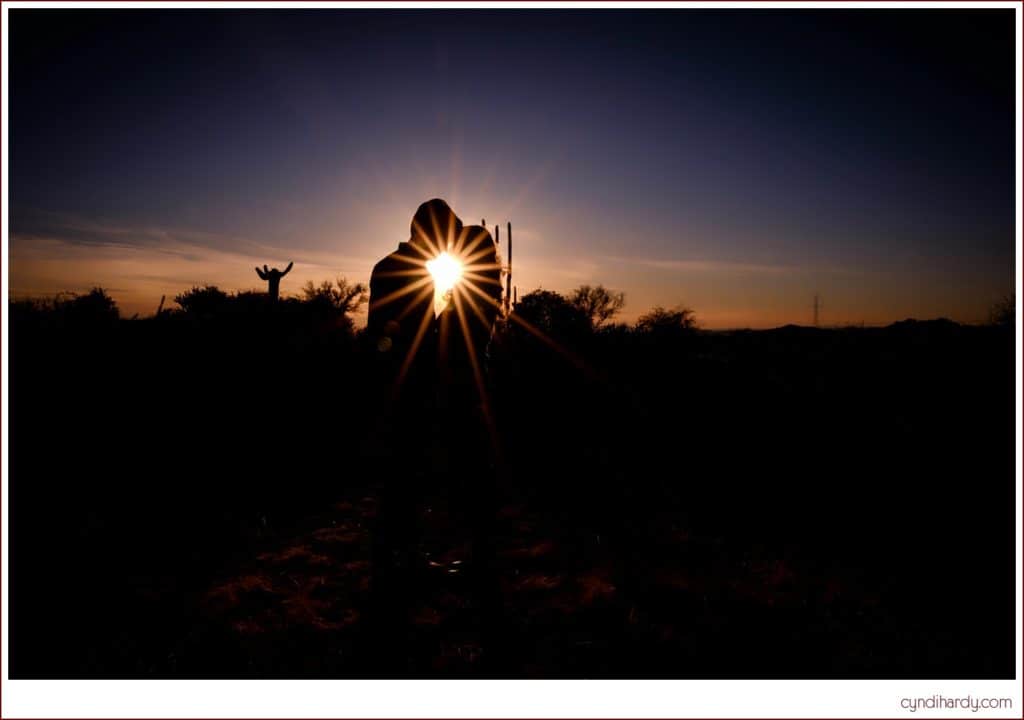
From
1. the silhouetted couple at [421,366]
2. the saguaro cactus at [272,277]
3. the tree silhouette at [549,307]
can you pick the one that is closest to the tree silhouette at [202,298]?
the saguaro cactus at [272,277]

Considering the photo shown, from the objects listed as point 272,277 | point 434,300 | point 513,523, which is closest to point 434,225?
point 434,300

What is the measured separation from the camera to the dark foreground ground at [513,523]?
2551 millimetres

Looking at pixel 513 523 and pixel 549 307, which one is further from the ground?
pixel 549 307

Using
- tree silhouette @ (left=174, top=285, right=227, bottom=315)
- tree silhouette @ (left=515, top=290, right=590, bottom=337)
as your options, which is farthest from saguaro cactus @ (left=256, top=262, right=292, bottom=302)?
tree silhouette @ (left=515, top=290, right=590, bottom=337)

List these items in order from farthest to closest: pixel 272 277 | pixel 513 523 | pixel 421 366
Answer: pixel 272 277 < pixel 513 523 < pixel 421 366

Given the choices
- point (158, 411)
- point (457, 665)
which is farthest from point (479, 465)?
point (158, 411)

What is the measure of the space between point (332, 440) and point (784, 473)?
6967 mm

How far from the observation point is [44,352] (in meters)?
5.37

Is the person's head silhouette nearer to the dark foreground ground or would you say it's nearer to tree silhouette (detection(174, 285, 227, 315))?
the dark foreground ground

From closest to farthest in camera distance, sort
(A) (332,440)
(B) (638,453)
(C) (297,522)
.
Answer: (C) (297,522) → (B) (638,453) → (A) (332,440)

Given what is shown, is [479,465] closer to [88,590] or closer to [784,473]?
[88,590]

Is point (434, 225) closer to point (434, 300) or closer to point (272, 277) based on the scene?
point (434, 300)

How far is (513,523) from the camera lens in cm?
444

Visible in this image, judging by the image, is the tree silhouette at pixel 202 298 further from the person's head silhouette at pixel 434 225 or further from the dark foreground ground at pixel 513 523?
the person's head silhouette at pixel 434 225
